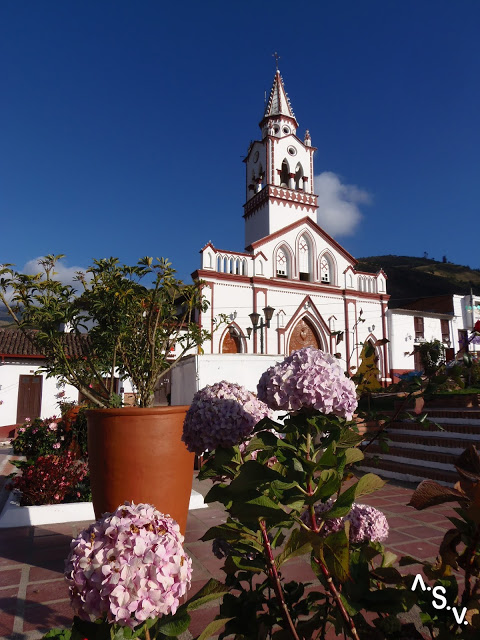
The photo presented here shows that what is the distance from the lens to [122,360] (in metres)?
4.47

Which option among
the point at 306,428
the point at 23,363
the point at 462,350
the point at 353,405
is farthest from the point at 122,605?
the point at 23,363

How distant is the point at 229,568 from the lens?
1293 mm

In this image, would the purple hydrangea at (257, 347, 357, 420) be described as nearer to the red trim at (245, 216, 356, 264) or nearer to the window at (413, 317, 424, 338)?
the red trim at (245, 216, 356, 264)

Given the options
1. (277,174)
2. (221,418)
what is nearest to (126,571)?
(221,418)

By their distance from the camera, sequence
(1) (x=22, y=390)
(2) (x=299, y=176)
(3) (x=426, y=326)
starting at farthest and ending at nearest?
(3) (x=426, y=326) < (2) (x=299, y=176) < (1) (x=22, y=390)

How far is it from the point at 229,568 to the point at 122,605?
1.88 ft

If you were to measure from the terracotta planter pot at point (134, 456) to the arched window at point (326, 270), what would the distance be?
1864 centimetres

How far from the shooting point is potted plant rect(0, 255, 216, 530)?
289cm

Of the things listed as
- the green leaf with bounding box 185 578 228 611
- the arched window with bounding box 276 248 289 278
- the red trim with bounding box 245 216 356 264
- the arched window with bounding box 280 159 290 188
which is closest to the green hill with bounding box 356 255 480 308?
the red trim with bounding box 245 216 356 264

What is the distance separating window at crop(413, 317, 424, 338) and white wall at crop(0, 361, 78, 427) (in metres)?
17.8

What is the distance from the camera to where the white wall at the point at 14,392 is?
1590 centimetres

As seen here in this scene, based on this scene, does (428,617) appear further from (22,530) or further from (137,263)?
(22,530)

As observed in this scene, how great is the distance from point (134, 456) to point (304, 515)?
1.79 meters

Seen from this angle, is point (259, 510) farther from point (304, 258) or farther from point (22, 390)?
point (304, 258)
